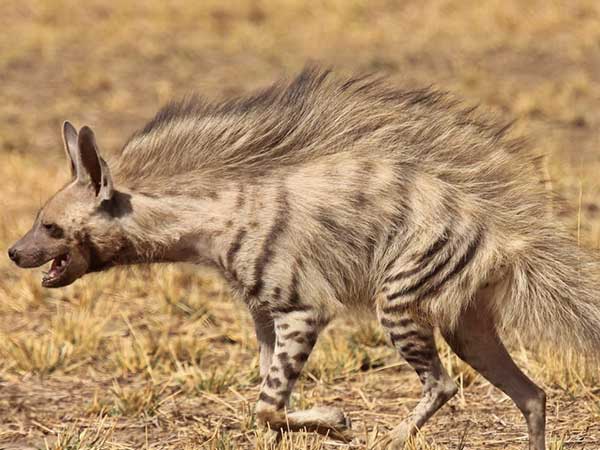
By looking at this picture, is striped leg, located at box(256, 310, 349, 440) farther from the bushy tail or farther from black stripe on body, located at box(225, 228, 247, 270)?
the bushy tail

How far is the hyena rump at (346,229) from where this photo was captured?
183 inches

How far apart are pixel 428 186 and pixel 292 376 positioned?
2.73 ft

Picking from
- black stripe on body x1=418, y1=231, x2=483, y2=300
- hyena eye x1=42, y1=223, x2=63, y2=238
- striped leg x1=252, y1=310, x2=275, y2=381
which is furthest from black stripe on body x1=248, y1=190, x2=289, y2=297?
hyena eye x1=42, y1=223, x2=63, y2=238

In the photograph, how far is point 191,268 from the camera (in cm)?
520

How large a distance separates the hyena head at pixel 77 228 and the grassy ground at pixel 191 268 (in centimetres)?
63

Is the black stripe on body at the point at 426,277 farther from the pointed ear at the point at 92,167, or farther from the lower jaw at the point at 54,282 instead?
the lower jaw at the point at 54,282

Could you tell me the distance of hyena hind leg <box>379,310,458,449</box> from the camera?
464 cm

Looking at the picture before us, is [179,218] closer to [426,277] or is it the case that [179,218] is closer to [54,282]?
[54,282]

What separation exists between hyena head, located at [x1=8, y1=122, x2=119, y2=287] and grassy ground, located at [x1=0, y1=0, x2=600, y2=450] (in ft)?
2.06

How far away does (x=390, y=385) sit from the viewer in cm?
593

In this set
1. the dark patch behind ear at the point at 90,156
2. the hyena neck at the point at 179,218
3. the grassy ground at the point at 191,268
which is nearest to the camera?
the dark patch behind ear at the point at 90,156

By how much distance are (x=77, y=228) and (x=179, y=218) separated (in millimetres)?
384

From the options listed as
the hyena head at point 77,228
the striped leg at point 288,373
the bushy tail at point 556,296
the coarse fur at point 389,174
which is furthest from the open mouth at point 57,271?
the bushy tail at point 556,296

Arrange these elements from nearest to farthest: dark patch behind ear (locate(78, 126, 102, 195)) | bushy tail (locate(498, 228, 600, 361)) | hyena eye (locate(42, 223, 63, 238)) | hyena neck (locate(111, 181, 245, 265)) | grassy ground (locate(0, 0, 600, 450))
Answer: bushy tail (locate(498, 228, 600, 361)) < dark patch behind ear (locate(78, 126, 102, 195)) < hyena neck (locate(111, 181, 245, 265)) < hyena eye (locate(42, 223, 63, 238)) < grassy ground (locate(0, 0, 600, 450))
